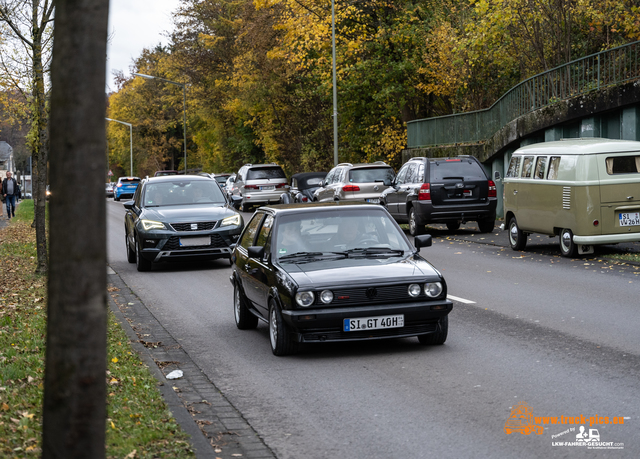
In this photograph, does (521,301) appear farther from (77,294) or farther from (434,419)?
(77,294)

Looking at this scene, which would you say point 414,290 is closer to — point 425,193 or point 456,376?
point 456,376

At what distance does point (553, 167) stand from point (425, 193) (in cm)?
606

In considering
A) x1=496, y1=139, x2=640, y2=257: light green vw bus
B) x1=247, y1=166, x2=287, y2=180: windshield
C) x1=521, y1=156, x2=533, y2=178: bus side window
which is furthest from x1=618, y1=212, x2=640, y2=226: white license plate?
x1=247, y1=166, x2=287, y2=180: windshield

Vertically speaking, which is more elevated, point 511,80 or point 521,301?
point 511,80

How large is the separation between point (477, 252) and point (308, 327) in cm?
1130

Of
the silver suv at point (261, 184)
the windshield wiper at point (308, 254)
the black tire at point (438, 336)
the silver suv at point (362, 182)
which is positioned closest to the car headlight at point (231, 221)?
the windshield wiper at point (308, 254)

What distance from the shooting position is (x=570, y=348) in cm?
842

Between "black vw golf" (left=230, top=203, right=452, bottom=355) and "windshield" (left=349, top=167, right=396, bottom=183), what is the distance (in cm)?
1729

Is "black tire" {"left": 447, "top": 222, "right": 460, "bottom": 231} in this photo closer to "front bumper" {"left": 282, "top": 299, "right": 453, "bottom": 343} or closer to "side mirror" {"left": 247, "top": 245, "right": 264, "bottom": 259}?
"side mirror" {"left": 247, "top": 245, "right": 264, "bottom": 259}

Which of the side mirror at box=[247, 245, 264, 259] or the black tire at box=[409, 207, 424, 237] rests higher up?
the side mirror at box=[247, 245, 264, 259]

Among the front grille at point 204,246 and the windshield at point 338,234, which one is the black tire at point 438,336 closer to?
the windshield at point 338,234

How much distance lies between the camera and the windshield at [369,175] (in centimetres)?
2708

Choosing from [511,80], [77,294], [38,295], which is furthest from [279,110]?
[77,294]

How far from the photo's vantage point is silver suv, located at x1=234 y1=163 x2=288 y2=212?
130ft
